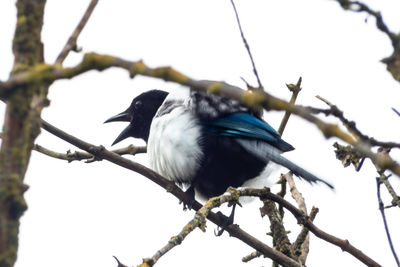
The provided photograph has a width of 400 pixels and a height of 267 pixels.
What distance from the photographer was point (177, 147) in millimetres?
4316

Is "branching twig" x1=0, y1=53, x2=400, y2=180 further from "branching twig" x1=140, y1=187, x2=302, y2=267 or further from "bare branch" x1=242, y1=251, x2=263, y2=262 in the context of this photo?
"bare branch" x1=242, y1=251, x2=263, y2=262

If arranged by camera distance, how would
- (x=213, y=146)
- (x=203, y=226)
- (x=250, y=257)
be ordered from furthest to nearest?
(x=213, y=146) < (x=250, y=257) < (x=203, y=226)

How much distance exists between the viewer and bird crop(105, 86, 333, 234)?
429 cm

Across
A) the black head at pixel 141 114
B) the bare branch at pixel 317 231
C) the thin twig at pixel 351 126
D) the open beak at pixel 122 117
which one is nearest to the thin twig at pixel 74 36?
the thin twig at pixel 351 126

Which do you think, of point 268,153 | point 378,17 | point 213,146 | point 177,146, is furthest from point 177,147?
point 378,17

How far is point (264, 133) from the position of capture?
4281 millimetres

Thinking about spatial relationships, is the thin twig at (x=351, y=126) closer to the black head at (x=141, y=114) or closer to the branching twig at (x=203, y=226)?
the branching twig at (x=203, y=226)

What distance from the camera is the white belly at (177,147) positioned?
14.1 feet

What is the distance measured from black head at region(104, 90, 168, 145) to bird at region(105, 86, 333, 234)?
889 mm

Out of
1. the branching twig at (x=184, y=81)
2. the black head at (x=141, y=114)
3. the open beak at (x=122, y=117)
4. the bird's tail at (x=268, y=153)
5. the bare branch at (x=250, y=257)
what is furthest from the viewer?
the open beak at (x=122, y=117)

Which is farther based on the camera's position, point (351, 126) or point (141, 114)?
point (141, 114)

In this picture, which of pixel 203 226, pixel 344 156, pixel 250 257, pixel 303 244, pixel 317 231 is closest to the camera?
pixel 203 226

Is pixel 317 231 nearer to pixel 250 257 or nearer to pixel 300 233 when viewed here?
pixel 300 233

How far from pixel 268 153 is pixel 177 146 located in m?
0.62
